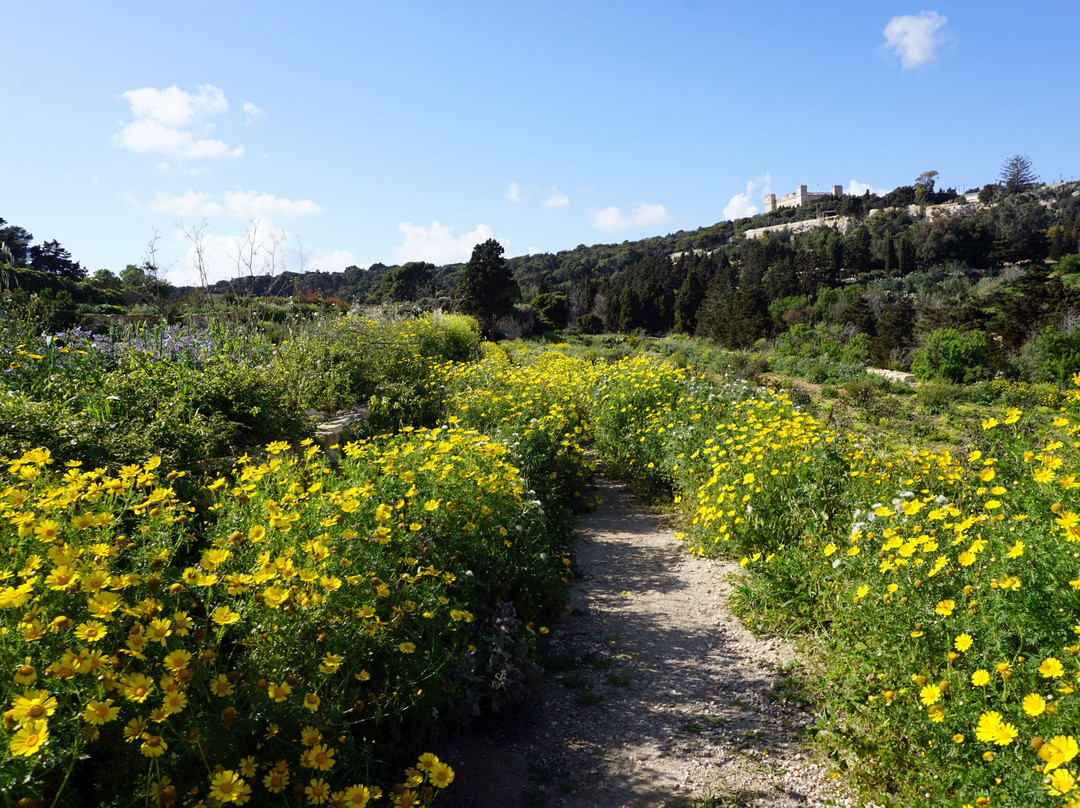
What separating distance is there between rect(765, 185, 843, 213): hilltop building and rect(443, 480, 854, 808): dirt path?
9815cm

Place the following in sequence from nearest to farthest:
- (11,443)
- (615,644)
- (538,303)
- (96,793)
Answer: (96,793) → (11,443) → (615,644) → (538,303)

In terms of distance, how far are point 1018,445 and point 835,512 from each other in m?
1.04

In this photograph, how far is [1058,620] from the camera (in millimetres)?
2031

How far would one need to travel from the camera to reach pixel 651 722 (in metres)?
2.75

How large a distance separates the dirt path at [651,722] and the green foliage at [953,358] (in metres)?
14.0

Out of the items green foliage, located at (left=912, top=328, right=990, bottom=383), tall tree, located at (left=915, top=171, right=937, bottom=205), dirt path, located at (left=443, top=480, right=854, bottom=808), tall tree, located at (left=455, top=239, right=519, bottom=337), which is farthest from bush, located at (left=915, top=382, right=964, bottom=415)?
tall tree, located at (left=915, top=171, right=937, bottom=205)

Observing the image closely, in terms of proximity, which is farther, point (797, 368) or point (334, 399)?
point (797, 368)

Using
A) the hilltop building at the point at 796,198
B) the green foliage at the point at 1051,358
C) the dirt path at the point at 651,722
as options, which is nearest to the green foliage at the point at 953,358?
the green foliage at the point at 1051,358

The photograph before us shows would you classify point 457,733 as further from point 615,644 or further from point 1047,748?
point 1047,748

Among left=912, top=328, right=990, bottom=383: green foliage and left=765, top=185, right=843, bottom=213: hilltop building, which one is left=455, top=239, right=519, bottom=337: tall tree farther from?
left=765, top=185, right=843, bottom=213: hilltop building

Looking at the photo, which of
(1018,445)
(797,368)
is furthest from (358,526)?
(797,368)

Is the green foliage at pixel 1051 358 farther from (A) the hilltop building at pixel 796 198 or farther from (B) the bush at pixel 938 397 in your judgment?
(A) the hilltop building at pixel 796 198

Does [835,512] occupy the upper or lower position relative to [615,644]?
upper

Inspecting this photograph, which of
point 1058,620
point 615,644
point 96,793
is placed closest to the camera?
point 96,793
